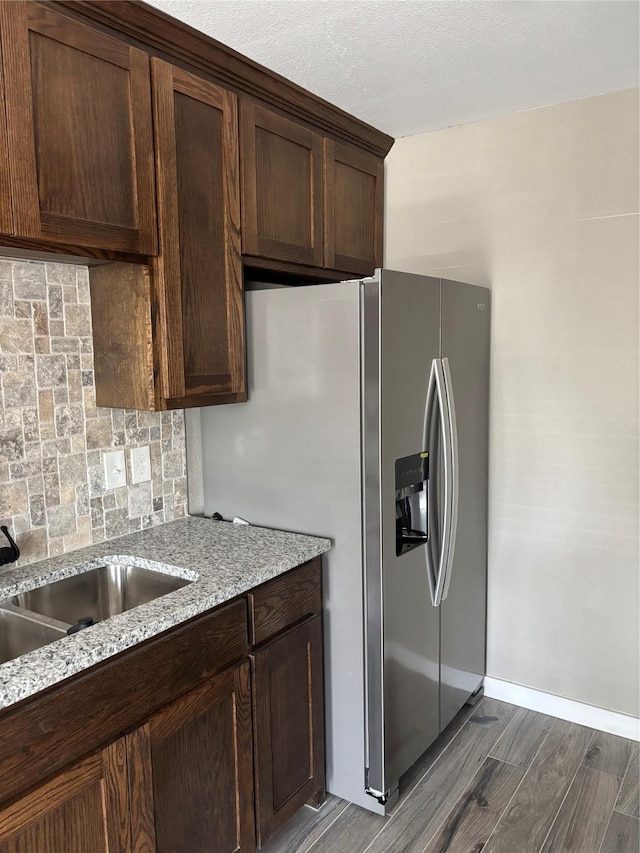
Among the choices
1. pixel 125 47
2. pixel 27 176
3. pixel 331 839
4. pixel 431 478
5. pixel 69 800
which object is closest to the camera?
pixel 69 800

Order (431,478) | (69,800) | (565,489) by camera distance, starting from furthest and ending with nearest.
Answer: (565,489) → (431,478) → (69,800)

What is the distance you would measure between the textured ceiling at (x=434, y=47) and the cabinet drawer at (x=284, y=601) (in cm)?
158

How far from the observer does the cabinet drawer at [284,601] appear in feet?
5.97

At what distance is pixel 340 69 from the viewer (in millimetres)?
2111

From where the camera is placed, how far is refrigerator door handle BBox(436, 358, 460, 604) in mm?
2293

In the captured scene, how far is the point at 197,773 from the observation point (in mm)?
1642

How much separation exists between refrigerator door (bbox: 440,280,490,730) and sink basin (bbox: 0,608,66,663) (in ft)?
4.57

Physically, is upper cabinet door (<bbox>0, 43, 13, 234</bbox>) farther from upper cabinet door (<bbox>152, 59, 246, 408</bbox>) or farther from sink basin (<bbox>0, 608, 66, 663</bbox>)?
sink basin (<bbox>0, 608, 66, 663</bbox>)

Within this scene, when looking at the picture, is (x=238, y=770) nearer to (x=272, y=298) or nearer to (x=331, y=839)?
(x=331, y=839)

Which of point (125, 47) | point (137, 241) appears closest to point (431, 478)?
point (137, 241)

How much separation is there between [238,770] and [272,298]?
55.7 inches

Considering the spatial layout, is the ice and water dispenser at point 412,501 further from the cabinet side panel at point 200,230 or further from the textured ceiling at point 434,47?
the textured ceiling at point 434,47

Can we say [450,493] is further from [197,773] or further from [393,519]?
[197,773]

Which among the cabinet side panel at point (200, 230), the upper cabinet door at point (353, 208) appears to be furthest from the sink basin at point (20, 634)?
the upper cabinet door at point (353, 208)
